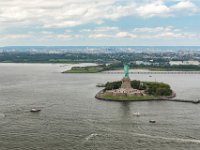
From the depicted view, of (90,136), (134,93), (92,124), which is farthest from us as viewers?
(134,93)

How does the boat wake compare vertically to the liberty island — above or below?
below

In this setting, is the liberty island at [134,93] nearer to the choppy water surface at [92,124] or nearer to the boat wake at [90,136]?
the choppy water surface at [92,124]

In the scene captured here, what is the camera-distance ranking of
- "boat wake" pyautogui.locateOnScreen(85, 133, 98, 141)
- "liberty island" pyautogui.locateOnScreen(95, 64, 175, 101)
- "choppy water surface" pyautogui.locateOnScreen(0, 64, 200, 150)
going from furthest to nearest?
1. "liberty island" pyautogui.locateOnScreen(95, 64, 175, 101)
2. "boat wake" pyautogui.locateOnScreen(85, 133, 98, 141)
3. "choppy water surface" pyautogui.locateOnScreen(0, 64, 200, 150)

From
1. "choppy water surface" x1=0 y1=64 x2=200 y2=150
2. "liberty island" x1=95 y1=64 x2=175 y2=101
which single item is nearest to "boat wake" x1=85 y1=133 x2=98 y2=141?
"choppy water surface" x1=0 y1=64 x2=200 y2=150

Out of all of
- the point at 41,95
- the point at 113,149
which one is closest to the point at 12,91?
the point at 41,95

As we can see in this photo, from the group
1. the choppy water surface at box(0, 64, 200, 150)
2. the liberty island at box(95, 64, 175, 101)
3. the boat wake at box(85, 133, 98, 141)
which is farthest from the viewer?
the liberty island at box(95, 64, 175, 101)

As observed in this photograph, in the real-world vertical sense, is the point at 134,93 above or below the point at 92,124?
above

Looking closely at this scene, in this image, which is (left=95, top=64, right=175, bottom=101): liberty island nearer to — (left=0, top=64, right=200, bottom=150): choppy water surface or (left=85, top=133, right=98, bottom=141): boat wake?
(left=0, top=64, right=200, bottom=150): choppy water surface

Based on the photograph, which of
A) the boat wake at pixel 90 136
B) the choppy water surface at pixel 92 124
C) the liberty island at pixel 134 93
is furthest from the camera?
the liberty island at pixel 134 93

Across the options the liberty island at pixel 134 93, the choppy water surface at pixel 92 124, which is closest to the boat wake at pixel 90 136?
the choppy water surface at pixel 92 124

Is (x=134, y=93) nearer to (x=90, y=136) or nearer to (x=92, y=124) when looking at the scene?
(x=92, y=124)

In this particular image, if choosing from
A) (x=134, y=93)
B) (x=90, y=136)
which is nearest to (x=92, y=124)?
(x=90, y=136)

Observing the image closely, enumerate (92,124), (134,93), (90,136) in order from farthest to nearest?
(134,93) < (92,124) < (90,136)
